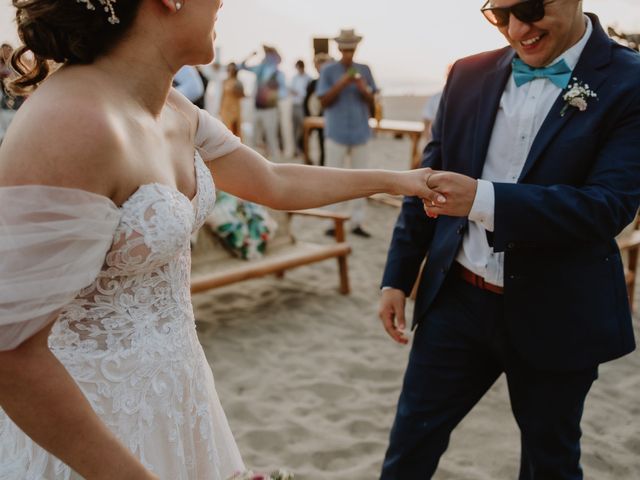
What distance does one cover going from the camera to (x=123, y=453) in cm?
118

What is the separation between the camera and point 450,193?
6.45 ft

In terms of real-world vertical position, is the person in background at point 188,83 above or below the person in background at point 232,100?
above

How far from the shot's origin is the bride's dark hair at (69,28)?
4.15 ft

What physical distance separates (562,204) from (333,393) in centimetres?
247

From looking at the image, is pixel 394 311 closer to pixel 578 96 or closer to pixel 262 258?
pixel 578 96

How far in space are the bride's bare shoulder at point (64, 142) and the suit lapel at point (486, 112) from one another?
1.26 metres

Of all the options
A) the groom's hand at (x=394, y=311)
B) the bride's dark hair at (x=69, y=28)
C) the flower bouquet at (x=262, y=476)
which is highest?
the bride's dark hair at (x=69, y=28)

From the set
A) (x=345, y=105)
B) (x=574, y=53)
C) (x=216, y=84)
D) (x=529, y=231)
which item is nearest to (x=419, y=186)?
Answer: (x=529, y=231)

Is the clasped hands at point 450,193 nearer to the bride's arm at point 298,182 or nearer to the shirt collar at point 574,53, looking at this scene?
the bride's arm at point 298,182

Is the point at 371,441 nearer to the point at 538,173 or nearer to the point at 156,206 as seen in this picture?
the point at 538,173

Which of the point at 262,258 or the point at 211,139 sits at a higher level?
the point at 211,139

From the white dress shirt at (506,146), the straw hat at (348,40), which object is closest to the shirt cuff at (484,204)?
the white dress shirt at (506,146)

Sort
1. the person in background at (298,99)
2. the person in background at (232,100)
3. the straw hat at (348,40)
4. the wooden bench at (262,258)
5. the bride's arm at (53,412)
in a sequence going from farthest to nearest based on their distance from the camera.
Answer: the person in background at (298,99) < the person in background at (232,100) < the straw hat at (348,40) < the wooden bench at (262,258) < the bride's arm at (53,412)

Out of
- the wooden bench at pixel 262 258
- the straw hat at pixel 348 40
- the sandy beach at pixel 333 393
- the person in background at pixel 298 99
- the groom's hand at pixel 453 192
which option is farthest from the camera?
the person in background at pixel 298 99
